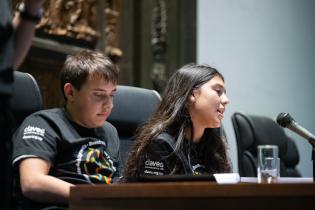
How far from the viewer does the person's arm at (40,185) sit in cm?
179

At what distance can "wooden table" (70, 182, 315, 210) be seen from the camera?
3.97ft

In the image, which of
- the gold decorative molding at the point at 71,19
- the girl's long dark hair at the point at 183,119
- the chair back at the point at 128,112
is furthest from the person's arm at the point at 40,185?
the gold decorative molding at the point at 71,19

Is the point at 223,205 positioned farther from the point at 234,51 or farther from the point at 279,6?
the point at 279,6

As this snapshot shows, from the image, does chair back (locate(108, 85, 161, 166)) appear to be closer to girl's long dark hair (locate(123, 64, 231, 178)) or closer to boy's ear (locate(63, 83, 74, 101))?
girl's long dark hair (locate(123, 64, 231, 178))

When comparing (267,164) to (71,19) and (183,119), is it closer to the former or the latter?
(183,119)

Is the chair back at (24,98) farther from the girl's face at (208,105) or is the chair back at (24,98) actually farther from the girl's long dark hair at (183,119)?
the girl's face at (208,105)

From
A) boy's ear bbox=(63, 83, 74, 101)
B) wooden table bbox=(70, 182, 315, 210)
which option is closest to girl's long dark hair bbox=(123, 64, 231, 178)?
boy's ear bbox=(63, 83, 74, 101)

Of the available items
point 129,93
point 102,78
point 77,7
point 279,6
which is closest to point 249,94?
point 279,6

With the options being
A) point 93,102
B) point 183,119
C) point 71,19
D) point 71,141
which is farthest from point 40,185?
point 71,19

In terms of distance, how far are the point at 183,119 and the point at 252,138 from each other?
33.6 inches

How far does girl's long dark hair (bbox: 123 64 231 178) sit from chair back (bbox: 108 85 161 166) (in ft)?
0.25

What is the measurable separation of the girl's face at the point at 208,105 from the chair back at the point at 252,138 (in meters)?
0.72

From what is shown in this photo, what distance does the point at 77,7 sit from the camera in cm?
306

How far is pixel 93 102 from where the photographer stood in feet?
6.64
